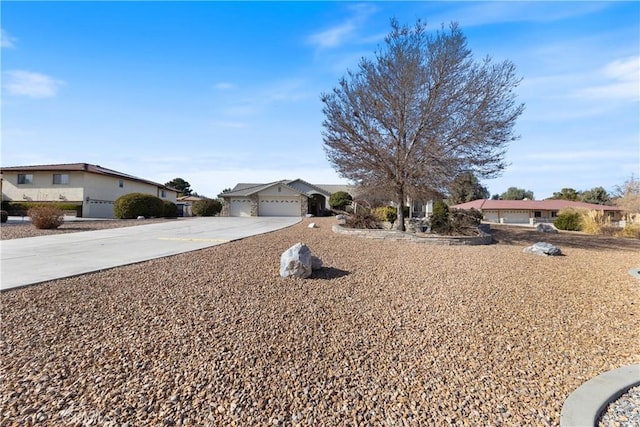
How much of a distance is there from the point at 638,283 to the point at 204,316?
789 centimetres

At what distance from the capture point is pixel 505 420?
2.49m

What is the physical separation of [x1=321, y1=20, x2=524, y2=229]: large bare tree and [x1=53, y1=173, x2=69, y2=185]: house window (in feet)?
77.5

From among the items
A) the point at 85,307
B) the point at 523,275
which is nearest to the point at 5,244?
the point at 85,307

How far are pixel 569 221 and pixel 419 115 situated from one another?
1511cm

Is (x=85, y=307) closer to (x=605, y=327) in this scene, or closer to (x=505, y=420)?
(x=505, y=420)

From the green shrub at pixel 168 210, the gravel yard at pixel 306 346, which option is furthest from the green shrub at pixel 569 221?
the green shrub at pixel 168 210

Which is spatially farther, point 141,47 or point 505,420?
point 141,47

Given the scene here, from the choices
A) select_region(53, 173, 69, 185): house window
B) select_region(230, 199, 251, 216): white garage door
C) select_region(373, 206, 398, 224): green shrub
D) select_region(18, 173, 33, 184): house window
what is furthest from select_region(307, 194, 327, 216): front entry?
select_region(18, 173, 33, 184): house window

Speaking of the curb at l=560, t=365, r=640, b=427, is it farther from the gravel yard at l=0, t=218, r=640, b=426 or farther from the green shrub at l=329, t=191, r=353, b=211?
the green shrub at l=329, t=191, r=353, b=211

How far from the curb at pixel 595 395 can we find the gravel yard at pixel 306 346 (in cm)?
10

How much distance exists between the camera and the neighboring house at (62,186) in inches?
953

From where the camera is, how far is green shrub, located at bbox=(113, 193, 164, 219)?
2236 centimetres

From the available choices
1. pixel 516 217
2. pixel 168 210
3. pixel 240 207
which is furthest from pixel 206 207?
pixel 516 217

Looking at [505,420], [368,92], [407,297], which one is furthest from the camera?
[368,92]
